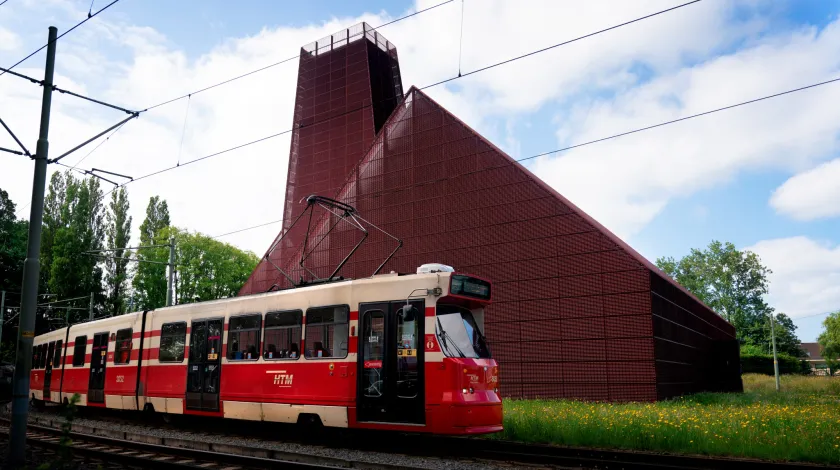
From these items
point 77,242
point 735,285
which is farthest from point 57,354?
point 735,285

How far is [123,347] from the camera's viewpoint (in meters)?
17.7

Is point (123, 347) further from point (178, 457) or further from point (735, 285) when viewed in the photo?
point (735, 285)

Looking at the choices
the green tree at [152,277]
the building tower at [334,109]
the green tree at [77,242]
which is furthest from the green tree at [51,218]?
the building tower at [334,109]

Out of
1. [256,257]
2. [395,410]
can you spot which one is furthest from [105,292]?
[395,410]

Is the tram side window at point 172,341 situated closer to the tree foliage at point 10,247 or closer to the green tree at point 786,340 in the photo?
the tree foliage at point 10,247

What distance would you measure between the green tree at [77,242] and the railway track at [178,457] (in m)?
38.2

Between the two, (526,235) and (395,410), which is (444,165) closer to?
(526,235)

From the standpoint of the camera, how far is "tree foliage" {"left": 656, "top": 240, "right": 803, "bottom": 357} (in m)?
76.4

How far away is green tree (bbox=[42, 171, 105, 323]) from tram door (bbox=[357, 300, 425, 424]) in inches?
1659

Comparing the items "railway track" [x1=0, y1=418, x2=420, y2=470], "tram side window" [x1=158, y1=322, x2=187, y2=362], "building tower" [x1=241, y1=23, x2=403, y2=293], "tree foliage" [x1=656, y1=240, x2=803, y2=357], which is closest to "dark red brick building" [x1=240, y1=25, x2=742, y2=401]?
"building tower" [x1=241, y1=23, x2=403, y2=293]

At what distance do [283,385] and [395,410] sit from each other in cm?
296

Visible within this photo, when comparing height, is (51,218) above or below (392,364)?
above

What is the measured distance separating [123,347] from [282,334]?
24.1 feet

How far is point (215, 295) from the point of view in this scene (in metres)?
61.9
